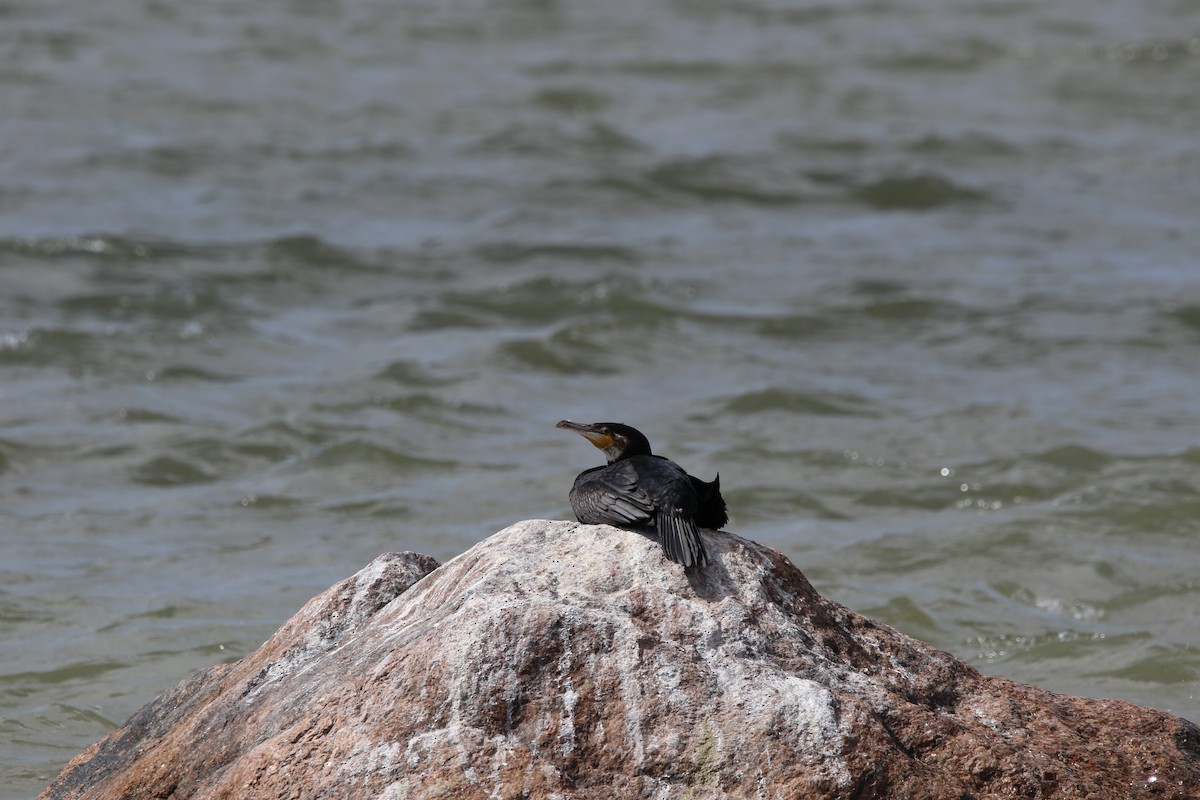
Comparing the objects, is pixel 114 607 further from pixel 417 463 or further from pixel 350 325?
pixel 350 325

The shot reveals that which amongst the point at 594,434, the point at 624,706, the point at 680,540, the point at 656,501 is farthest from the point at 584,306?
the point at 624,706

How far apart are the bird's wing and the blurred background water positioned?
2.24 metres

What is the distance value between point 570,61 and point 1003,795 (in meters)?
15.8

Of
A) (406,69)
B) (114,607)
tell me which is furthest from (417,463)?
(406,69)

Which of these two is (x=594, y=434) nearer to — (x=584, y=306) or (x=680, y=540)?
(x=680, y=540)

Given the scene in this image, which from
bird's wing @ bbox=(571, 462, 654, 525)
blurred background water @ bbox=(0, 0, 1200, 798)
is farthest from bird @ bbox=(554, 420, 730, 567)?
blurred background water @ bbox=(0, 0, 1200, 798)

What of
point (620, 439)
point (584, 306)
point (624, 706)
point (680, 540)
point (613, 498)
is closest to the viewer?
point (624, 706)

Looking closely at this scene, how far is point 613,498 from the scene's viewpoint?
4.21 metres

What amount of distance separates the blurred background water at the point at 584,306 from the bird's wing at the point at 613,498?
2244mm

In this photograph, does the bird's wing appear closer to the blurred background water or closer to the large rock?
the large rock

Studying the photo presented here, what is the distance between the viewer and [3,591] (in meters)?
7.06

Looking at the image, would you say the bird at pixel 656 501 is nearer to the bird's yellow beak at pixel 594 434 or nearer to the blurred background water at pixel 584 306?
the bird's yellow beak at pixel 594 434

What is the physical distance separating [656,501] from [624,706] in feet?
2.02

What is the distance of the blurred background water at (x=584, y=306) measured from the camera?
7465mm
